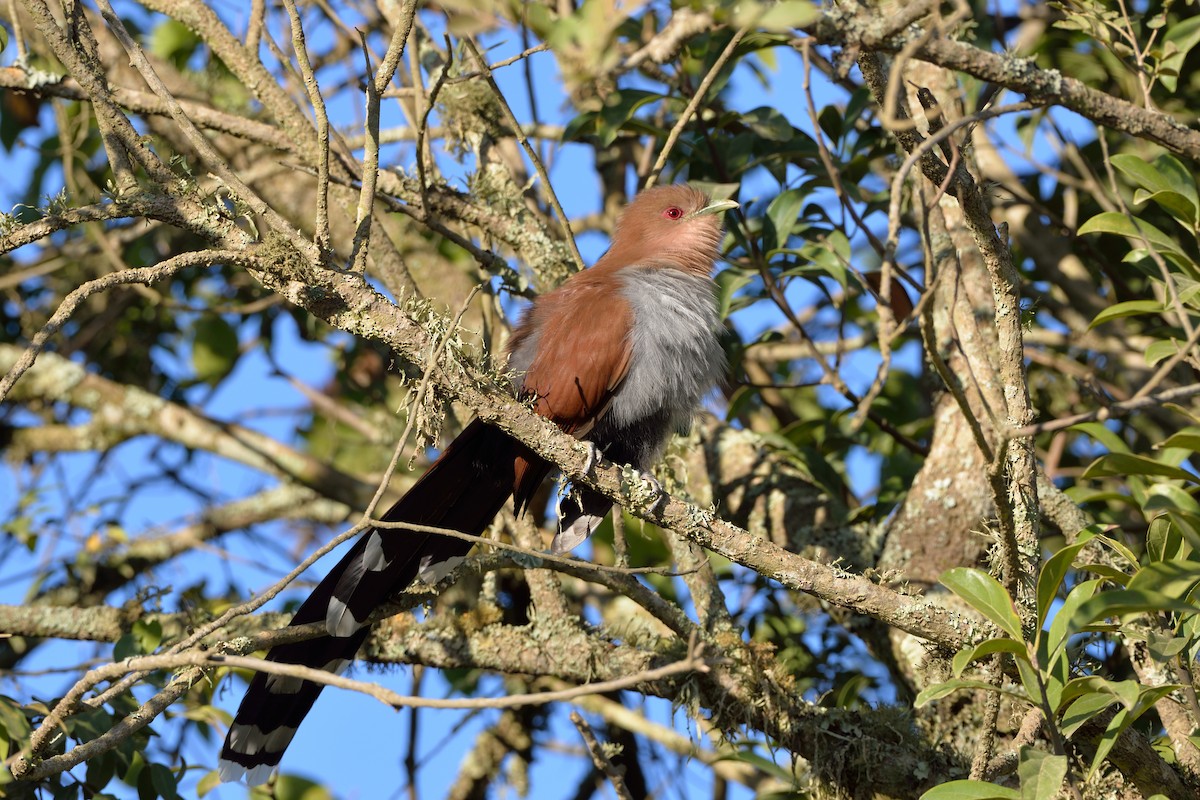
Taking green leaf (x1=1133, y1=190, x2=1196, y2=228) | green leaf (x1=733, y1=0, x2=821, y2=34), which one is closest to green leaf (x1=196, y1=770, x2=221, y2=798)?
green leaf (x1=733, y1=0, x2=821, y2=34)

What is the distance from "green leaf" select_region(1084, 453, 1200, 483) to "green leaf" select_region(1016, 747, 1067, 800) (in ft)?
1.77

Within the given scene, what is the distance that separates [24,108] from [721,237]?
3.30 m

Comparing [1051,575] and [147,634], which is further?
[147,634]

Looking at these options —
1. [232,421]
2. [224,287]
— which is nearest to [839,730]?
[232,421]

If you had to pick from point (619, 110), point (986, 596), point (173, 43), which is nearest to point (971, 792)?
point (986, 596)

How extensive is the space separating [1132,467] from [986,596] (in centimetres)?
39

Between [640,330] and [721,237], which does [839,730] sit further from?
[721,237]

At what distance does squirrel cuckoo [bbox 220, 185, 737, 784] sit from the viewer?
3.09 metres

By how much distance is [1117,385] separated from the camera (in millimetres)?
4414

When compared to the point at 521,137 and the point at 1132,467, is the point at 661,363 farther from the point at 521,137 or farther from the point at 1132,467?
the point at 1132,467

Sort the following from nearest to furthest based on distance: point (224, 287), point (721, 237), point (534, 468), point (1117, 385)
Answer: point (534, 468) → point (721, 237) → point (1117, 385) → point (224, 287)

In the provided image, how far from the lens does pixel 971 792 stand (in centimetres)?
216

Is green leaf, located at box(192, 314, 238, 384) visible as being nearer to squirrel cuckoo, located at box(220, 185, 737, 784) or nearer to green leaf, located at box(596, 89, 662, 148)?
squirrel cuckoo, located at box(220, 185, 737, 784)

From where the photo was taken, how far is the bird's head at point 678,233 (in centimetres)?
380
